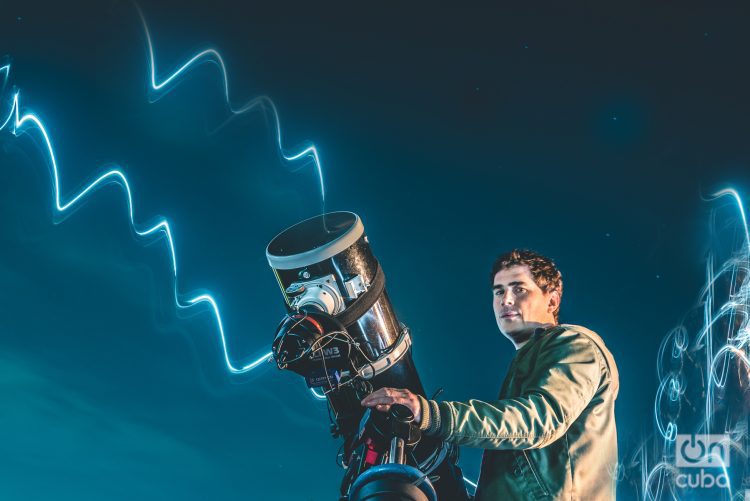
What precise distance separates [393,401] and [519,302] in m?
1.28

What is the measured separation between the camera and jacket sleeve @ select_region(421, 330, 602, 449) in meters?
1.98

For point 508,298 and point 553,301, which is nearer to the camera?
point 508,298

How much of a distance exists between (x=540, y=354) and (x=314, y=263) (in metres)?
1.30

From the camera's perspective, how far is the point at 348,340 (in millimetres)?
2682

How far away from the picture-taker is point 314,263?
291 centimetres

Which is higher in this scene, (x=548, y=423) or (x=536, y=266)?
(x=536, y=266)

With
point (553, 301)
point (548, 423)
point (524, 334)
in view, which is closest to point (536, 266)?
point (553, 301)

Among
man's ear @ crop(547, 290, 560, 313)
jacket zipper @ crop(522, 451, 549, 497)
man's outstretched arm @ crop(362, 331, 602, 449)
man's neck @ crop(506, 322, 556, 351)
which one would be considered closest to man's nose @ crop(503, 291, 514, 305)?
man's neck @ crop(506, 322, 556, 351)

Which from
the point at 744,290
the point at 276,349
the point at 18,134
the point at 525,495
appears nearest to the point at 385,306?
the point at 276,349

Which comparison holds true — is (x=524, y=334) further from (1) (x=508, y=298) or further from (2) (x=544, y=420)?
(2) (x=544, y=420)

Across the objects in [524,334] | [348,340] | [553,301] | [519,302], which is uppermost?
[553,301]

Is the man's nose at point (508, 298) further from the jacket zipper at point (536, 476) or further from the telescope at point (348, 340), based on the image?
the jacket zipper at point (536, 476)

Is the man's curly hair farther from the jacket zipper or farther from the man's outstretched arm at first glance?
the jacket zipper

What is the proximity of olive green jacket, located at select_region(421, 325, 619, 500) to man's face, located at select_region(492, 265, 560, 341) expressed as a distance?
10.9 inches
